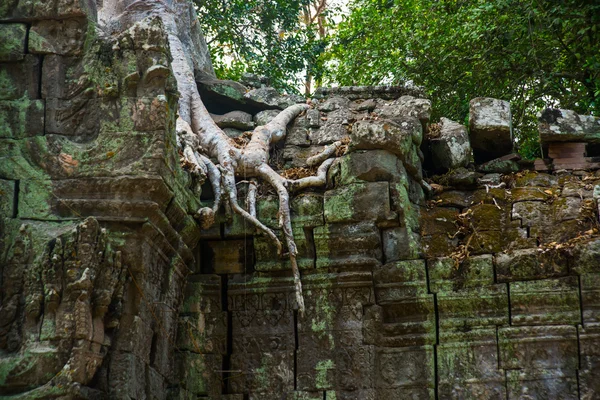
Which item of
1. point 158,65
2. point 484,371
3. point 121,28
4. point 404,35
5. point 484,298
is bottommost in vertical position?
point 484,371

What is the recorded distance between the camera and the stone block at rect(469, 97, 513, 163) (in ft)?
33.5

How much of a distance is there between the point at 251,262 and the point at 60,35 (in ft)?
8.99

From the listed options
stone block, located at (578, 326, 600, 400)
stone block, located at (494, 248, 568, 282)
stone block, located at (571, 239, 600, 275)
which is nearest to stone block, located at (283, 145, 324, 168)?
stone block, located at (494, 248, 568, 282)

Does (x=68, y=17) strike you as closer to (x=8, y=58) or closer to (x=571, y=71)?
(x=8, y=58)

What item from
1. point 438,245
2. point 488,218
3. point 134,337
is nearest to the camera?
point 134,337

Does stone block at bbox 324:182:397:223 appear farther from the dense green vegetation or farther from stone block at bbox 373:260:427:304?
the dense green vegetation

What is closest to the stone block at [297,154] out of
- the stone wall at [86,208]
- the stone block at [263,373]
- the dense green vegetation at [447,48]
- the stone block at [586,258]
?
the stone wall at [86,208]

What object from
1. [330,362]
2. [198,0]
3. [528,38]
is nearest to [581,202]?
[330,362]

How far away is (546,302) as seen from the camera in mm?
8469

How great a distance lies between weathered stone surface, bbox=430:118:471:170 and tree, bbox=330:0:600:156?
4.21 metres

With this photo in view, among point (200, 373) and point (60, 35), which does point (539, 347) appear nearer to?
point (200, 373)

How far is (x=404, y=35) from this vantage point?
15.5 m

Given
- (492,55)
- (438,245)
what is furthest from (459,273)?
(492,55)

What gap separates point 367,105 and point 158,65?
341 centimetres
